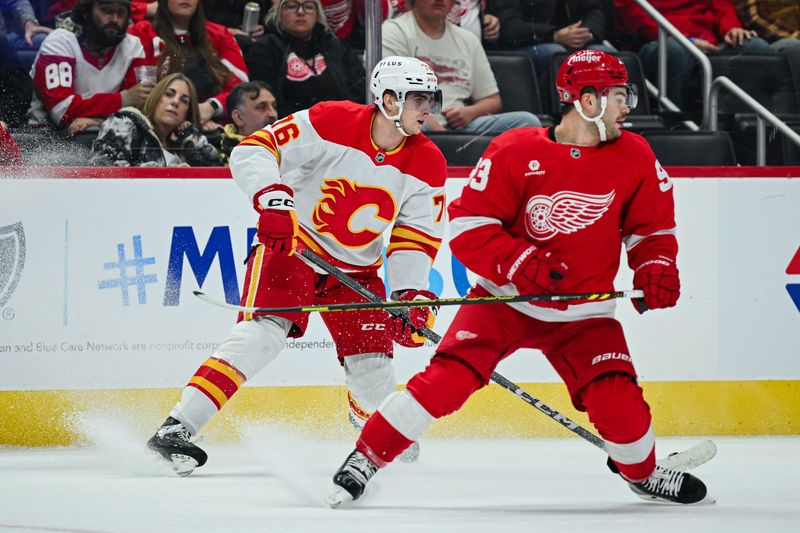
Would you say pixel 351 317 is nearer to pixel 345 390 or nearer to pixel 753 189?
pixel 345 390

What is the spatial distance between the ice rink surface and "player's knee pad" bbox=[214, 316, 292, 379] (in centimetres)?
35

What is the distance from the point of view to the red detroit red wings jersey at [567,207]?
3.13 m

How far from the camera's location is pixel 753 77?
5.71 m

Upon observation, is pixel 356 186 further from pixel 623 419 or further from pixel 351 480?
pixel 623 419

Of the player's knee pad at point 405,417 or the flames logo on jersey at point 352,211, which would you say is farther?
the flames logo on jersey at point 352,211

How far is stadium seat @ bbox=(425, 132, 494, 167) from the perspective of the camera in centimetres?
505

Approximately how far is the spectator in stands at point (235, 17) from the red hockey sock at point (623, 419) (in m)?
2.67

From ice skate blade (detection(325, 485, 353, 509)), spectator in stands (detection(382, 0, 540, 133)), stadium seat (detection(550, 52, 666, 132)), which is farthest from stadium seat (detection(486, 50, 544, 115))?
ice skate blade (detection(325, 485, 353, 509))

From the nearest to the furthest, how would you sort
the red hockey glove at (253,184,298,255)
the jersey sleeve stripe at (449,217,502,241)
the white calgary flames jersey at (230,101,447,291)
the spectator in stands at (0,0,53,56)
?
1. the jersey sleeve stripe at (449,217,502,241)
2. the red hockey glove at (253,184,298,255)
3. the white calgary flames jersey at (230,101,447,291)
4. the spectator in stands at (0,0,53,56)

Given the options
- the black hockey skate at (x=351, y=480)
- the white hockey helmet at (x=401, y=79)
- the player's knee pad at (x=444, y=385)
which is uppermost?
the white hockey helmet at (x=401, y=79)

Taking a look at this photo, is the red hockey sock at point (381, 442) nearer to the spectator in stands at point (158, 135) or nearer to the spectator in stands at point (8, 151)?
the spectator in stands at point (158, 135)

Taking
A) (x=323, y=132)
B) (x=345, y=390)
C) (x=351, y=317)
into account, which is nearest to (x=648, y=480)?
(x=351, y=317)

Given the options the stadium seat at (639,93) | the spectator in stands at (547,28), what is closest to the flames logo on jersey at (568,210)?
the stadium seat at (639,93)

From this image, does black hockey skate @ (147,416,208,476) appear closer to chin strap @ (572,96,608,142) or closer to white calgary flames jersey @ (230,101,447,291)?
white calgary flames jersey @ (230,101,447,291)
